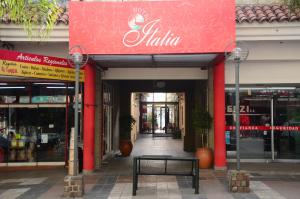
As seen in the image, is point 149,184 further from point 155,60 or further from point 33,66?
point 33,66

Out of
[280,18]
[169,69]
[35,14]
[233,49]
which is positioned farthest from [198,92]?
[35,14]

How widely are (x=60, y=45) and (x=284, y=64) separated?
7145 mm

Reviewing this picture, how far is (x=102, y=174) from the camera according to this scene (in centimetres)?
1244

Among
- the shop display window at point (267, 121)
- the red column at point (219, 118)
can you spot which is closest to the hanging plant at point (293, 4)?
the red column at point (219, 118)

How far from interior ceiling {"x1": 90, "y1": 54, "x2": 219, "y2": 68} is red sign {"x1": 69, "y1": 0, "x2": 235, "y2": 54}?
69 cm

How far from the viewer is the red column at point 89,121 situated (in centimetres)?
1238

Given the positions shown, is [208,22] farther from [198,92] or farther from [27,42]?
[198,92]

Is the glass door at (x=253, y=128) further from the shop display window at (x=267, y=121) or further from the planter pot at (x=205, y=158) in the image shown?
the planter pot at (x=205, y=158)

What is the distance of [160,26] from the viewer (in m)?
11.0

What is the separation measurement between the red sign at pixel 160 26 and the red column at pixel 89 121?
157 centimetres

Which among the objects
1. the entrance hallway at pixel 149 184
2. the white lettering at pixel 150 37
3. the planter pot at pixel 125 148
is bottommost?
the entrance hallway at pixel 149 184

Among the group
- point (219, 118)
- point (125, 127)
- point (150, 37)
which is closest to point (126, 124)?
point (125, 127)

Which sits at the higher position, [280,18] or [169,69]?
[280,18]

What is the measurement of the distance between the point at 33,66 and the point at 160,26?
139 inches
